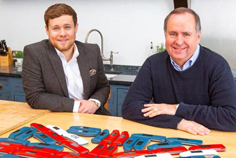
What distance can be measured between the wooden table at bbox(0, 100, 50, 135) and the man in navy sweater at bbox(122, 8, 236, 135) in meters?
0.56

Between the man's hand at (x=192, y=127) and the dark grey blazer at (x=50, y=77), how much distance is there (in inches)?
28.9

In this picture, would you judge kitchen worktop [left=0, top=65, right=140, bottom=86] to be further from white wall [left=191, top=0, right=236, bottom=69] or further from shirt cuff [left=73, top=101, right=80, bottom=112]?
shirt cuff [left=73, top=101, right=80, bottom=112]

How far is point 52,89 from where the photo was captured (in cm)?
214

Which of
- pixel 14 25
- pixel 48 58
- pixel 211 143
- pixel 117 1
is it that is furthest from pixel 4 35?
pixel 211 143

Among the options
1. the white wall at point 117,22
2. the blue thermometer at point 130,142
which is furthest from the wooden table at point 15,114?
the white wall at point 117,22

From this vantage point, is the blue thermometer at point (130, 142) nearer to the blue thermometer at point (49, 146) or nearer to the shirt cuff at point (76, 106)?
the blue thermometer at point (49, 146)

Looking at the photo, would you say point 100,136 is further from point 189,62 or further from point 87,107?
point 189,62

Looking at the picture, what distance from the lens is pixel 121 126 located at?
1.65m

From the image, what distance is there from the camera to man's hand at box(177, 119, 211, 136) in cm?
153

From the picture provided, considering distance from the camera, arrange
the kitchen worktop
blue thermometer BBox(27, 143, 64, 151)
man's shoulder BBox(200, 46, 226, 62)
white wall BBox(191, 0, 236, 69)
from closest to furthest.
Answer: blue thermometer BBox(27, 143, 64, 151) < man's shoulder BBox(200, 46, 226, 62) < white wall BBox(191, 0, 236, 69) < the kitchen worktop

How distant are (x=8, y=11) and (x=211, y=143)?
369cm

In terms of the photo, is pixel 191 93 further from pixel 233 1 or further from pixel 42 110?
pixel 233 1

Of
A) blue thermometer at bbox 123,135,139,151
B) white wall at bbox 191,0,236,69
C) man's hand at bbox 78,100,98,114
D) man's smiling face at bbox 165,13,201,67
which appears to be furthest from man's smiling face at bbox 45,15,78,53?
white wall at bbox 191,0,236,69

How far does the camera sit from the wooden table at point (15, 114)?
1638mm
